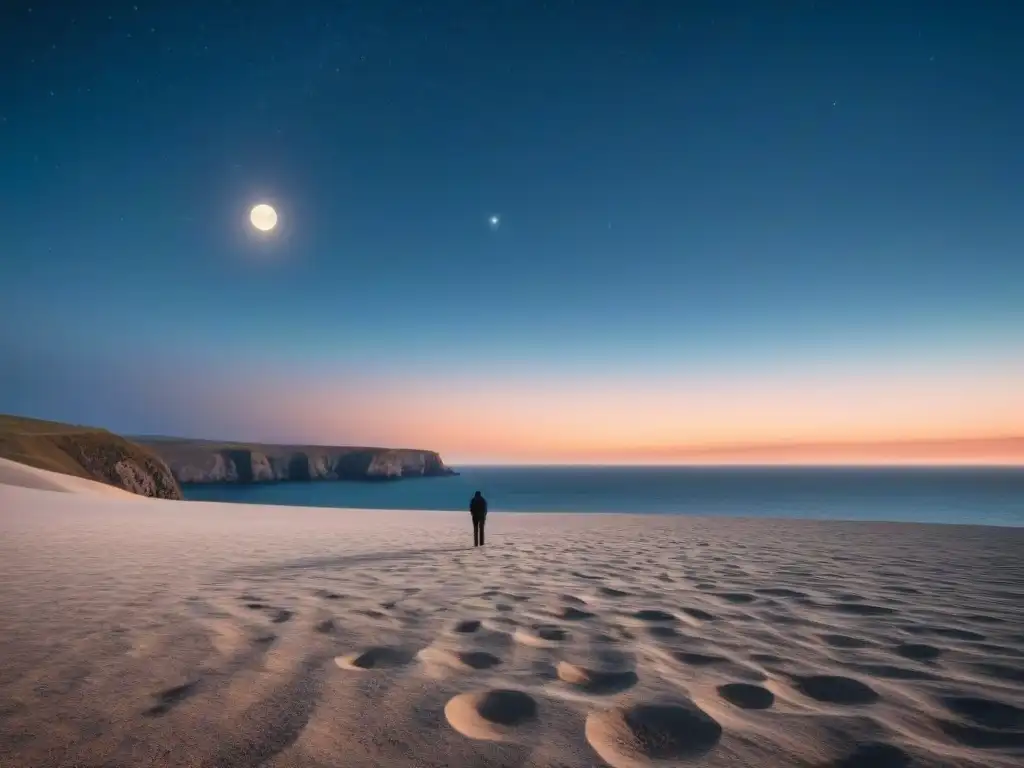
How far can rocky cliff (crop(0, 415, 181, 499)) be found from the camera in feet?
162

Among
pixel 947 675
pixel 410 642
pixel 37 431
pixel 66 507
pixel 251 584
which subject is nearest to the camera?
pixel 947 675

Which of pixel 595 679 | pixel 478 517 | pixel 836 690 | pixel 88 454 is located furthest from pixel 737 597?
pixel 88 454

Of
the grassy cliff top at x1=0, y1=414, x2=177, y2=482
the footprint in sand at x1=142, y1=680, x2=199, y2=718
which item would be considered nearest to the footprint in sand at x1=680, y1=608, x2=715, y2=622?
the footprint in sand at x1=142, y1=680, x2=199, y2=718

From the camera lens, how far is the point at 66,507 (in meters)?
19.1

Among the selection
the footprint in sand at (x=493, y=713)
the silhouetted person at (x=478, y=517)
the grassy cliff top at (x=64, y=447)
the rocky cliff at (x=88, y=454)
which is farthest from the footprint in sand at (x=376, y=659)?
the rocky cliff at (x=88, y=454)

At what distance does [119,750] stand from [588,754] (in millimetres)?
2289

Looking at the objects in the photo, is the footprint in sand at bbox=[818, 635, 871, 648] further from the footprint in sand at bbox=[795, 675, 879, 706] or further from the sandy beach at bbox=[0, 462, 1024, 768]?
the footprint in sand at bbox=[795, 675, 879, 706]

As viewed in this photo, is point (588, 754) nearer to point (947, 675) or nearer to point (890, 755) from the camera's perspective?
point (890, 755)

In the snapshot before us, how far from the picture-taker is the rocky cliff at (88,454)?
162 feet

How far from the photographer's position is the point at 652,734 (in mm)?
2520

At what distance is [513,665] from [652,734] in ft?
3.97

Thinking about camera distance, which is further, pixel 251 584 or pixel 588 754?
pixel 251 584

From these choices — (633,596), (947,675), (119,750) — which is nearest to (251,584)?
(119,750)

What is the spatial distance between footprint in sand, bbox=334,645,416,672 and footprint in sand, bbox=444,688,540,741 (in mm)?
787
